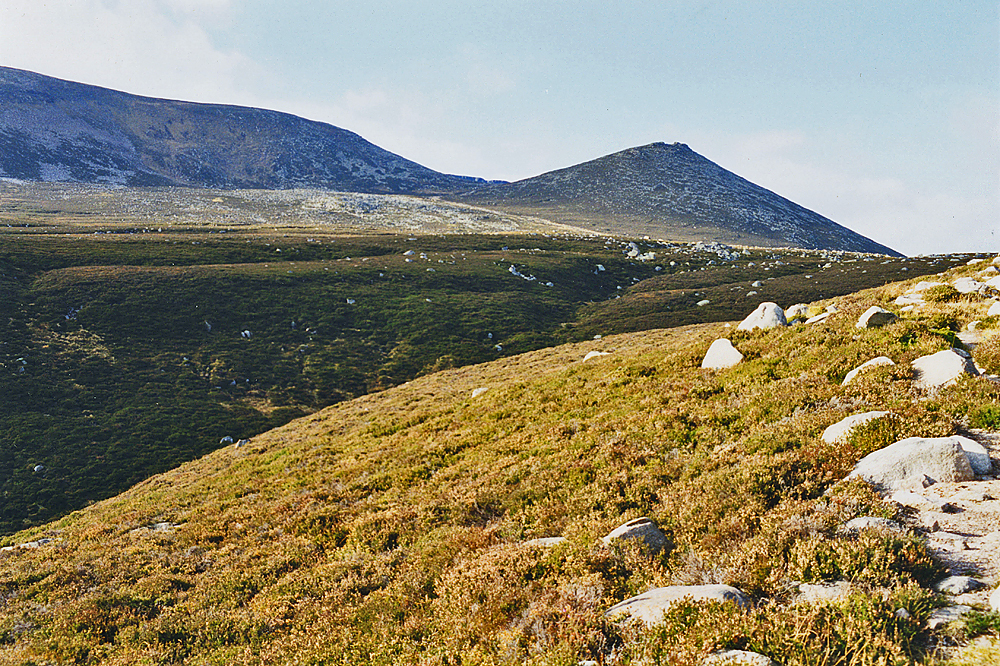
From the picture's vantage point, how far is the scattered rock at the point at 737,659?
4.79m

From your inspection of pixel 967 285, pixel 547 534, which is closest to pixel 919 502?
pixel 547 534

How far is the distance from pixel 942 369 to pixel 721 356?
6.59 metres

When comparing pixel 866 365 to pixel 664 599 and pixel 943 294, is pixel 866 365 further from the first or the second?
pixel 943 294

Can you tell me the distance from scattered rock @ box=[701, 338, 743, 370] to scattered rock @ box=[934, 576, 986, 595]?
11.1m

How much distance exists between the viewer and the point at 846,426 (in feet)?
30.7

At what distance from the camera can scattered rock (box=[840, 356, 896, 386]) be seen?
1188 centimetres

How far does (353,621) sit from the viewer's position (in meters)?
8.46

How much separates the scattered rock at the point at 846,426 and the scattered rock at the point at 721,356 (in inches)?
265

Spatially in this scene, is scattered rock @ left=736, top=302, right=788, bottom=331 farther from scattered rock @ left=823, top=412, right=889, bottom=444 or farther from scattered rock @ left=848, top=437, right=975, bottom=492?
scattered rock @ left=848, top=437, right=975, bottom=492

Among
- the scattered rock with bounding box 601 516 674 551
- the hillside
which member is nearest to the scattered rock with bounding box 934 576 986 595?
the scattered rock with bounding box 601 516 674 551

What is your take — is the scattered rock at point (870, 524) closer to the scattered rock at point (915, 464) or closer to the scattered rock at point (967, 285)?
the scattered rock at point (915, 464)

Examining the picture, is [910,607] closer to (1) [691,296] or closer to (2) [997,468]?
(2) [997,468]

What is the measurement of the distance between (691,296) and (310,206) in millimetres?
137220

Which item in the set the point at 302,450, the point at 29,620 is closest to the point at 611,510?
the point at 29,620
